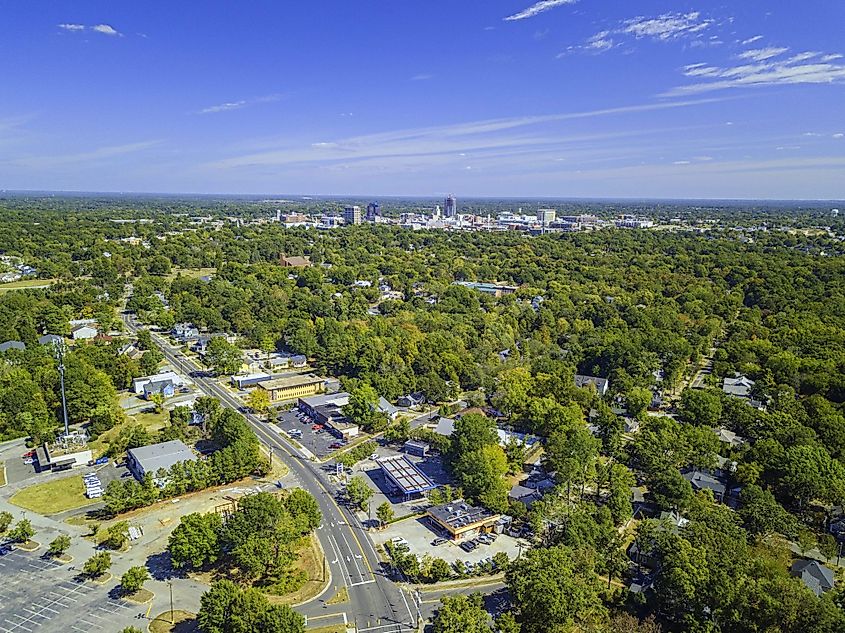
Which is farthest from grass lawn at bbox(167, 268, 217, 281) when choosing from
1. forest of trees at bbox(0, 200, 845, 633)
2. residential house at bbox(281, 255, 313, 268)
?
residential house at bbox(281, 255, 313, 268)

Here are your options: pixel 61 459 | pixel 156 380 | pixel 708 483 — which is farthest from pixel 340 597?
pixel 156 380

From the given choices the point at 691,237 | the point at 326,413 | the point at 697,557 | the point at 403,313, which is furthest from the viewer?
the point at 691,237

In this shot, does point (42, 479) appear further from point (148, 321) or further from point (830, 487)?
point (830, 487)

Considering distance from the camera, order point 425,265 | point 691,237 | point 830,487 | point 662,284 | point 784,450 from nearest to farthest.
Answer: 1. point 830,487
2. point 784,450
3. point 662,284
4. point 425,265
5. point 691,237

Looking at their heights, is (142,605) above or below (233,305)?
below

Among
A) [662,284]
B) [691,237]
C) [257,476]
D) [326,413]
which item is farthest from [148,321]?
[691,237]

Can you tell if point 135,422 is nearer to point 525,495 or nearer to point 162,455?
point 162,455
